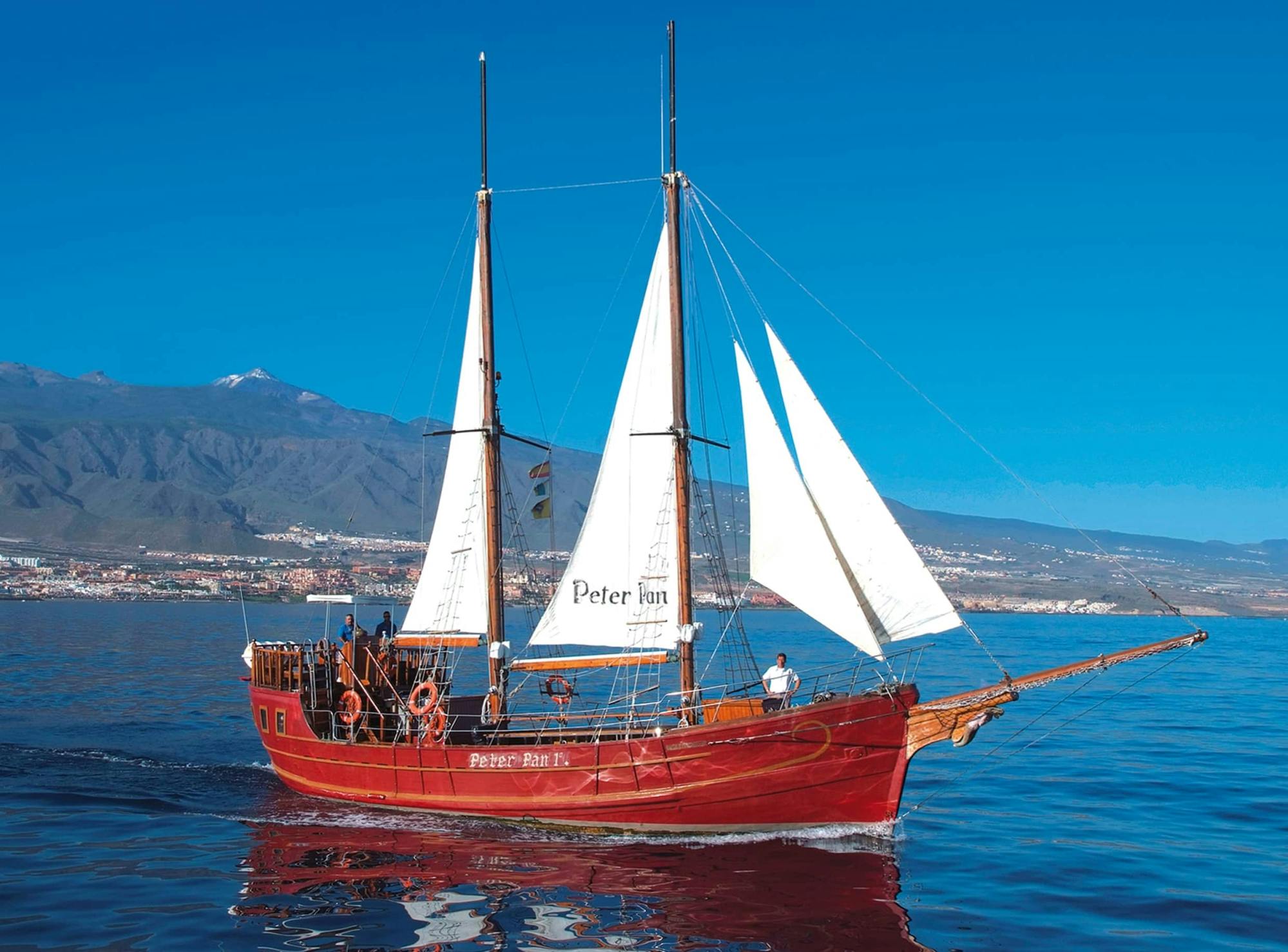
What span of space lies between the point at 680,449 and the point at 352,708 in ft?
34.9

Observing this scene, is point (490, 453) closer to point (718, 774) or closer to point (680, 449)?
point (680, 449)

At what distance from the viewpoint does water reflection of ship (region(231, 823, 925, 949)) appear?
1830cm

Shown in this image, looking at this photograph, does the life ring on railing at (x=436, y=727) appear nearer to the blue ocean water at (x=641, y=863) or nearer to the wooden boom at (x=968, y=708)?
the blue ocean water at (x=641, y=863)

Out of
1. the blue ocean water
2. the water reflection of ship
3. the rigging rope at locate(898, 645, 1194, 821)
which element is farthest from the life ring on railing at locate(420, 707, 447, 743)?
the rigging rope at locate(898, 645, 1194, 821)

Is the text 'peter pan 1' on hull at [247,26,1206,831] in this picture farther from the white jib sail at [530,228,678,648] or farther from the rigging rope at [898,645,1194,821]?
the rigging rope at [898,645,1194,821]

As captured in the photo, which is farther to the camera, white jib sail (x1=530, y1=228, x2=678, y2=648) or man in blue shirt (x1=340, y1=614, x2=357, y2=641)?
man in blue shirt (x1=340, y1=614, x2=357, y2=641)

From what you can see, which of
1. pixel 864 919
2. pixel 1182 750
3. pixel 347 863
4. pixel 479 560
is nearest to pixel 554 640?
pixel 479 560

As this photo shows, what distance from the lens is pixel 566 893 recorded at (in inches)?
812

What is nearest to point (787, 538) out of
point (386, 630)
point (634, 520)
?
point (634, 520)

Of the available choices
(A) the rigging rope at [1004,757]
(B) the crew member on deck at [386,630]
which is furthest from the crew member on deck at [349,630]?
(A) the rigging rope at [1004,757]

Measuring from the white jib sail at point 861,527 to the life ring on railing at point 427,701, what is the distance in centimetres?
1009

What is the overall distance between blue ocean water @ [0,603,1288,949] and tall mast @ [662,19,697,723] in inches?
166

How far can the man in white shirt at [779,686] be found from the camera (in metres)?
24.5

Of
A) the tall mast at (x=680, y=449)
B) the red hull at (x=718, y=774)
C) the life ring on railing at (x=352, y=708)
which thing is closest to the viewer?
the red hull at (x=718, y=774)
